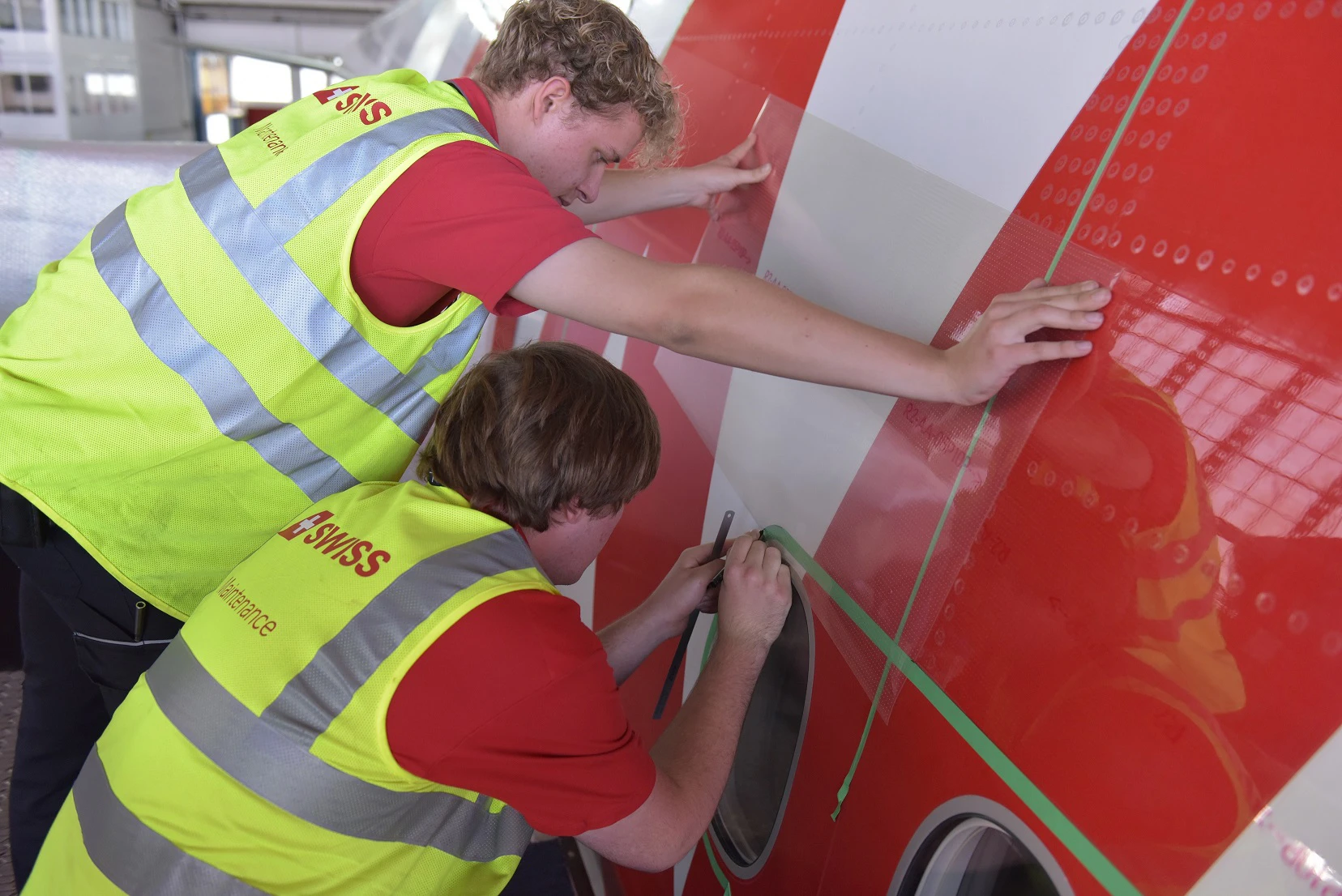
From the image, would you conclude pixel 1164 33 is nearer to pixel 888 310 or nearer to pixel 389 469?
pixel 888 310

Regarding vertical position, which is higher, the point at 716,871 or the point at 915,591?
the point at 915,591

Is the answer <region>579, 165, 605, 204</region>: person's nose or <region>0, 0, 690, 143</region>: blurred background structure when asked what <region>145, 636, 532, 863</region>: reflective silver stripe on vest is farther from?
<region>0, 0, 690, 143</region>: blurred background structure

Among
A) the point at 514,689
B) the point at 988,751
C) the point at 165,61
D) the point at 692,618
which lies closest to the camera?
the point at 988,751

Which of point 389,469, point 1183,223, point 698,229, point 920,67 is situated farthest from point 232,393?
point 1183,223

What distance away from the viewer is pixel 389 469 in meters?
1.53

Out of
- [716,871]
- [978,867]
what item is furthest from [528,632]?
[716,871]

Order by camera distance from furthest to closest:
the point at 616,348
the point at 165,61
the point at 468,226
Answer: the point at 165,61 < the point at 616,348 < the point at 468,226

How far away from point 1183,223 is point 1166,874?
0.50 m

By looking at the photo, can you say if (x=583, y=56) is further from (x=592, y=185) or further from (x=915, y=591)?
(x=915, y=591)

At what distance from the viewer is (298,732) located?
102 centimetres

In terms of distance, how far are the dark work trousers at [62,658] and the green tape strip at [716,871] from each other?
0.90 m

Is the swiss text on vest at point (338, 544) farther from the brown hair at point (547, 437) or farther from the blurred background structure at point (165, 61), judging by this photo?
the blurred background structure at point (165, 61)

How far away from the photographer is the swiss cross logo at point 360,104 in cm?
124

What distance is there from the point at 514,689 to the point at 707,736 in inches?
11.5
